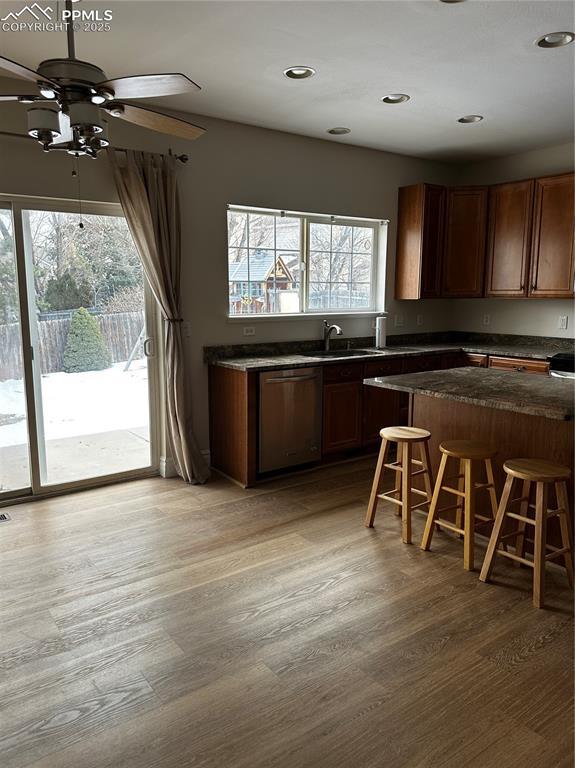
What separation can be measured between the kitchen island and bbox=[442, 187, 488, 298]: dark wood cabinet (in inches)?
86.4

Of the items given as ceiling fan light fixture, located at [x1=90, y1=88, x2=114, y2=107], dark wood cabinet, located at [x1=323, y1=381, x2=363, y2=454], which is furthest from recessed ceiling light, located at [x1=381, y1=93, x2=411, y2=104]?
ceiling fan light fixture, located at [x1=90, y1=88, x2=114, y2=107]

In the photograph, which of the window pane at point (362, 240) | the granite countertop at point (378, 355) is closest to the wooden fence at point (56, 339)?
the granite countertop at point (378, 355)

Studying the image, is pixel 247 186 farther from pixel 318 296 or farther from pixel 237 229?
pixel 318 296

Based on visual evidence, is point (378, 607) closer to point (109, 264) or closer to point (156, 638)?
point (156, 638)

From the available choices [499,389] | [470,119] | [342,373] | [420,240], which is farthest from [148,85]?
[420,240]

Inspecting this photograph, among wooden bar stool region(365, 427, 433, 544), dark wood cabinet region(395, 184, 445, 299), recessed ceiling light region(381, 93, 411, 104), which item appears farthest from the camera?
dark wood cabinet region(395, 184, 445, 299)

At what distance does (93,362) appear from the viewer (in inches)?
157

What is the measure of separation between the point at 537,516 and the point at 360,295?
333 cm

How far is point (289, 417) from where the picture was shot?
427cm

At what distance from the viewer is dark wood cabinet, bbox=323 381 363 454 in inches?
178

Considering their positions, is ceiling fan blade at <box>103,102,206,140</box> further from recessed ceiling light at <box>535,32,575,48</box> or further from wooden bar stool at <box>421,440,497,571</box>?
wooden bar stool at <box>421,440,497,571</box>

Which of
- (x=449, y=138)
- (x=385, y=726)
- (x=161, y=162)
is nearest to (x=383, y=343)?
(x=449, y=138)

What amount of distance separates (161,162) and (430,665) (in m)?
3.51

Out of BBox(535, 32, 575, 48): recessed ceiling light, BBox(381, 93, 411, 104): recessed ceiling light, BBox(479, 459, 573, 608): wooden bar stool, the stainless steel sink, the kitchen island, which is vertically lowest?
BBox(479, 459, 573, 608): wooden bar stool
